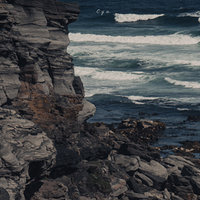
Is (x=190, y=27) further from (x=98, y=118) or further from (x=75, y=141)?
(x=75, y=141)

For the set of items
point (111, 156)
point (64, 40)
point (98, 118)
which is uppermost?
point (64, 40)

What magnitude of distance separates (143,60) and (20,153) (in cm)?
5331

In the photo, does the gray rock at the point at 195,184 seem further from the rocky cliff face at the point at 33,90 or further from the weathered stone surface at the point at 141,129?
the weathered stone surface at the point at 141,129

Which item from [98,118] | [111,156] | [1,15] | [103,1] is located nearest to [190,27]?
[103,1]

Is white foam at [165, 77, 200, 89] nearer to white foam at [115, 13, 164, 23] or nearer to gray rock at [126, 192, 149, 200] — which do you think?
gray rock at [126, 192, 149, 200]

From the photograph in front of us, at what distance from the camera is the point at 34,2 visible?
18922 mm

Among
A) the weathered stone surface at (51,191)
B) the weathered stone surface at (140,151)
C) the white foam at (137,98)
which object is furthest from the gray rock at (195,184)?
the white foam at (137,98)

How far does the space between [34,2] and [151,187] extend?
36.5 ft

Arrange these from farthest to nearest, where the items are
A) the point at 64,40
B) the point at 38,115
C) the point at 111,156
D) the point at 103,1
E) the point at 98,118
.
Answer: the point at 103,1, the point at 98,118, the point at 111,156, the point at 64,40, the point at 38,115

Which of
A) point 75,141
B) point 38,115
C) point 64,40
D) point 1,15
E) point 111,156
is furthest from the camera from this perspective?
point 111,156

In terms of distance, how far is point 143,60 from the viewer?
66.1 metres

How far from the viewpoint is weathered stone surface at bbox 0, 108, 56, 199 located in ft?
44.6

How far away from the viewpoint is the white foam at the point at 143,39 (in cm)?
7782

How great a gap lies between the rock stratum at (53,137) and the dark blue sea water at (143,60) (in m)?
10.2
